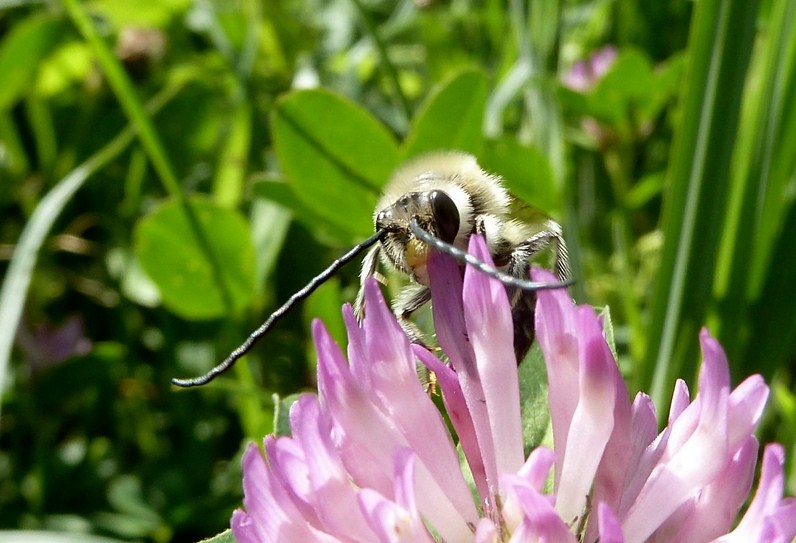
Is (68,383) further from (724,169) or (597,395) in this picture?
(597,395)

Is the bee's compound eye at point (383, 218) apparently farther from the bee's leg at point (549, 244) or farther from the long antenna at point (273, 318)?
the bee's leg at point (549, 244)

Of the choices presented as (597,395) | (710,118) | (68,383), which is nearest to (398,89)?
(710,118)

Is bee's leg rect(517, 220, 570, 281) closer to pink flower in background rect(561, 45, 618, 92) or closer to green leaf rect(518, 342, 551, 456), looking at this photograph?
green leaf rect(518, 342, 551, 456)

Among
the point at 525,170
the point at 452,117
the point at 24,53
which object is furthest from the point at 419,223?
the point at 24,53

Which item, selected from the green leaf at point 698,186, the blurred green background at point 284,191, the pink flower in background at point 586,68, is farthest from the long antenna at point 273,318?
the pink flower in background at point 586,68

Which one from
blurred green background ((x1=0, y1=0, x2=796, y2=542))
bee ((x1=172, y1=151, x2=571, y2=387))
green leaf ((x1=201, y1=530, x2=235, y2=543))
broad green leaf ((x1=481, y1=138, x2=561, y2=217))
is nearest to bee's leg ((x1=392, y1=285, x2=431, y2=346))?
bee ((x1=172, y1=151, x2=571, y2=387))

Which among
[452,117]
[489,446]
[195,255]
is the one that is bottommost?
[489,446]

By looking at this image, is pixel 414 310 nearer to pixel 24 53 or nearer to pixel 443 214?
pixel 443 214
